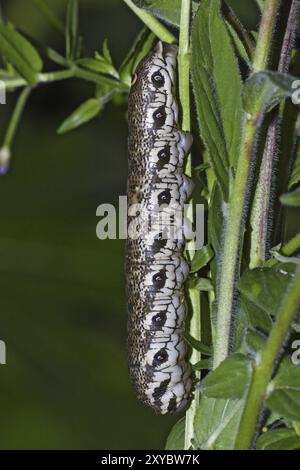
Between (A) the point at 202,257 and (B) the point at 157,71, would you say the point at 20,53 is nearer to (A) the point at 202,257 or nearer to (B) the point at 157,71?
(B) the point at 157,71

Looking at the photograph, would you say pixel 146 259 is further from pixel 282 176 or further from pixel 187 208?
pixel 282 176

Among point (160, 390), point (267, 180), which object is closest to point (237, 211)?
point (267, 180)

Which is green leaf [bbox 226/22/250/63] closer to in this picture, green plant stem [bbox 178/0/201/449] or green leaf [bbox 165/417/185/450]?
green plant stem [bbox 178/0/201/449]

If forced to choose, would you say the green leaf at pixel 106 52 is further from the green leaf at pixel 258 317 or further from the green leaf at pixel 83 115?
the green leaf at pixel 258 317

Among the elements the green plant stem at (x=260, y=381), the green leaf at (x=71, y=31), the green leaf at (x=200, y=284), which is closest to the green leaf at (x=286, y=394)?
the green plant stem at (x=260, y=381)

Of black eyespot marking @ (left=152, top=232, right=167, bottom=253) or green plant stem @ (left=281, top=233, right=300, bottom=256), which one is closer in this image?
green plant stem @ (left=281, top=233, right=300, bottom=256)

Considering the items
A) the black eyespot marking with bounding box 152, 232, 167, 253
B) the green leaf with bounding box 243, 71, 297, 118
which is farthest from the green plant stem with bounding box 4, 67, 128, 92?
the green leaf with bounding box 243, 71, 297, 118

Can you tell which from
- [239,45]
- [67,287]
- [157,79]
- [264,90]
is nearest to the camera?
[264,90]

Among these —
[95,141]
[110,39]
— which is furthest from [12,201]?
[110,39]
